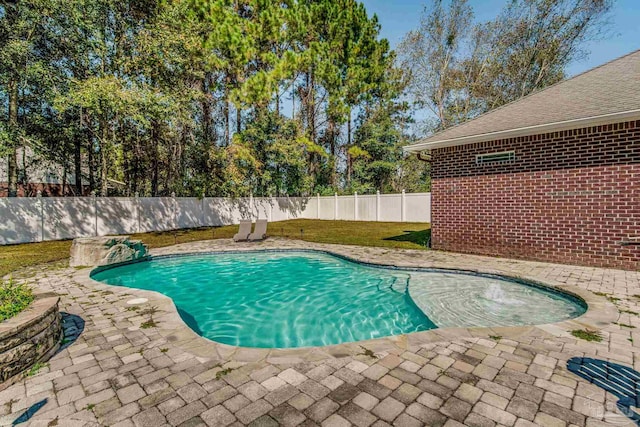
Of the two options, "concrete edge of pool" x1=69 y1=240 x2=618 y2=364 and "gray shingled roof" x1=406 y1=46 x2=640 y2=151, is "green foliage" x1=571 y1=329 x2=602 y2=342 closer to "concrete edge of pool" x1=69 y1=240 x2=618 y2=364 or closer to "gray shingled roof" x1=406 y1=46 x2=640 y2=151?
"concrete edge of pool" x1=69 y1=240 x2=618 y2=364

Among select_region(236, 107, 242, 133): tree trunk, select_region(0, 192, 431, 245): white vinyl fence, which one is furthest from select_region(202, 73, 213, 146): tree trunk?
select_region(0, 192, 431, 245): white vinyl fence

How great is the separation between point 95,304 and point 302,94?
22.5 meters

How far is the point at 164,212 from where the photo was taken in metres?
16.0

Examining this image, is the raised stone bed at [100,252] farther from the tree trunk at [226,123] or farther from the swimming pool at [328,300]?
the tree trunk at [226,123]

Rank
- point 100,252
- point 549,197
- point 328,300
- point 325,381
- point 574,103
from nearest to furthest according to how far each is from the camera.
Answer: point 325,381
point 328,300
point 549,197
point 574,103
point 100,252

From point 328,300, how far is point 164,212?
42.4ft

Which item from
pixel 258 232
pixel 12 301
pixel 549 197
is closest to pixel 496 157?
pixel 549 197

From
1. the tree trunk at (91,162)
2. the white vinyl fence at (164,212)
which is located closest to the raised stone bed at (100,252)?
the white vinyl fence at (164,212)

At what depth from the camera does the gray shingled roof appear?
634cm

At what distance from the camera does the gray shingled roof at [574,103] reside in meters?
6.34

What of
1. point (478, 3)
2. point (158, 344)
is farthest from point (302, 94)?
point (158, 344)

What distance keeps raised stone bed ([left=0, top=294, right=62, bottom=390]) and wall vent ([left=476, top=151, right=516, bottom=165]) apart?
869 centimetres

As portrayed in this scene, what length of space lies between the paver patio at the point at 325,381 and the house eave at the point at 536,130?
3.94 meters

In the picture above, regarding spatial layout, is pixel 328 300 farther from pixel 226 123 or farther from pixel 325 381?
pixel 226 123
